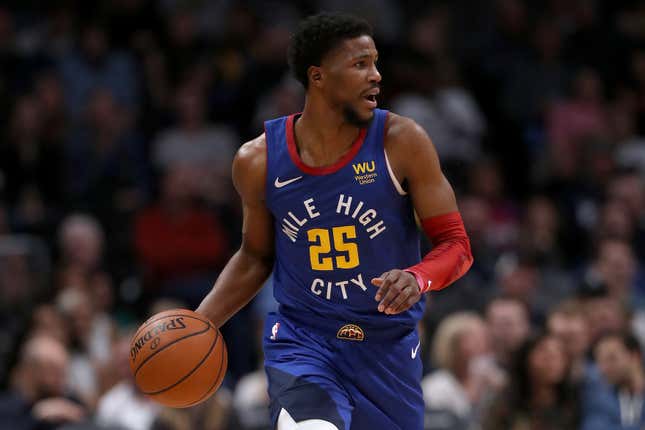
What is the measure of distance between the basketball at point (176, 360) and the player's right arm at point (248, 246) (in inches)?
10.8

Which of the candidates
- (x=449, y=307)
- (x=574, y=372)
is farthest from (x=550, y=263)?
(x=574, y=372)

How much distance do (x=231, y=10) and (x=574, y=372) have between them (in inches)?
258

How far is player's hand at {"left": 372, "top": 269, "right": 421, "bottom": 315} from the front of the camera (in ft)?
15.0

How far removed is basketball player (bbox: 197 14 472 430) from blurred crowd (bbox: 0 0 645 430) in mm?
3046

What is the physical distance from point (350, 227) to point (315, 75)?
68cm

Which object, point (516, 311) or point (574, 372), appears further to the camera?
point (516, 311)

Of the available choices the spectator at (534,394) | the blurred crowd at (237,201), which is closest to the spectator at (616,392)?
the blurred crowd at (237,201)

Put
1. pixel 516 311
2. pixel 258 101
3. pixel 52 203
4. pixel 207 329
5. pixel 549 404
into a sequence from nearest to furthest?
pixel 207 329 → pixel 549 404 → pixel 516 311 → pixel 52 203 → pixel 258 101

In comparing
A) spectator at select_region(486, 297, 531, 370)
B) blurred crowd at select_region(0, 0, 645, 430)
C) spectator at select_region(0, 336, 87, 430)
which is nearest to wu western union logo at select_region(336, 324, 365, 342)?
spectator at select_region(0, 336, 87, 430)

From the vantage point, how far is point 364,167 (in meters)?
5.14

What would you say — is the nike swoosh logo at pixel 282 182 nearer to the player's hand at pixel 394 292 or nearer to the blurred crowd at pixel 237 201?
the player's hand at pixel 394 292

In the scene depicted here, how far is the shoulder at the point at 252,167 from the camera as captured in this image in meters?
5.32

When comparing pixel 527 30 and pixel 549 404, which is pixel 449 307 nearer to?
pixel 549 404

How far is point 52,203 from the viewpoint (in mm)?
11586
